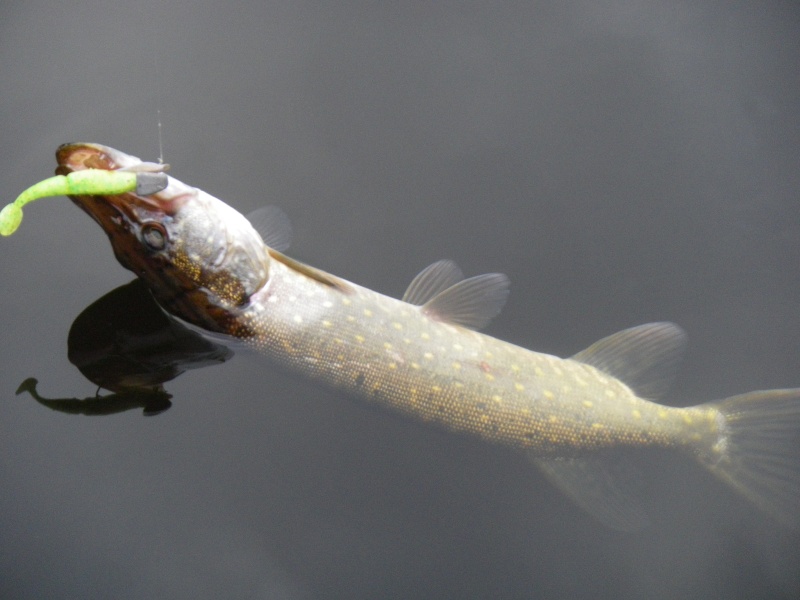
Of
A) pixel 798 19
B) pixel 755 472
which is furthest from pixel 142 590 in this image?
pixel 798 19

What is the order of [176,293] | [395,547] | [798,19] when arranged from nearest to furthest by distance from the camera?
[176,293] < [395,547] < [798,19]

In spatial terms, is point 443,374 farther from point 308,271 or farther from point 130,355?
point 130,355

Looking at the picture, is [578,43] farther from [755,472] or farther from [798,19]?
[755,472]

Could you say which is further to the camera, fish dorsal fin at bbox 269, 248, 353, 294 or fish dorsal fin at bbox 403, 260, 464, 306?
fish dorsal fin at bbox 403, 260, 464, 306

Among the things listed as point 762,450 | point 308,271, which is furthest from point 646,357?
point 308,271

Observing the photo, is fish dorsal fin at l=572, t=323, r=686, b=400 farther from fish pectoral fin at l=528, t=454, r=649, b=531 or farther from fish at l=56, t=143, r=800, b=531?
fish pectoral fin at l=528, t=454, r=649, b=531

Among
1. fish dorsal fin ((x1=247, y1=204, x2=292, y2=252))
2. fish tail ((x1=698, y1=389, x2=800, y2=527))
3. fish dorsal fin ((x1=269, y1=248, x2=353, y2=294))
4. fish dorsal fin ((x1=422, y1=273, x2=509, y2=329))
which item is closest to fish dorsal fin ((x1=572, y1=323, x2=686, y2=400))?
fish tail ((x1=698, y1=389, x2=800, y2=527))

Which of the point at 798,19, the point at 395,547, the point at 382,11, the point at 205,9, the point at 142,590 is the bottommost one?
the point at 142,590

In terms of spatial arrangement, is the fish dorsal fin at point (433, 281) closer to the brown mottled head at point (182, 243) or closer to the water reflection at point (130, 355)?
the brown mottled head at point (182, 243)
